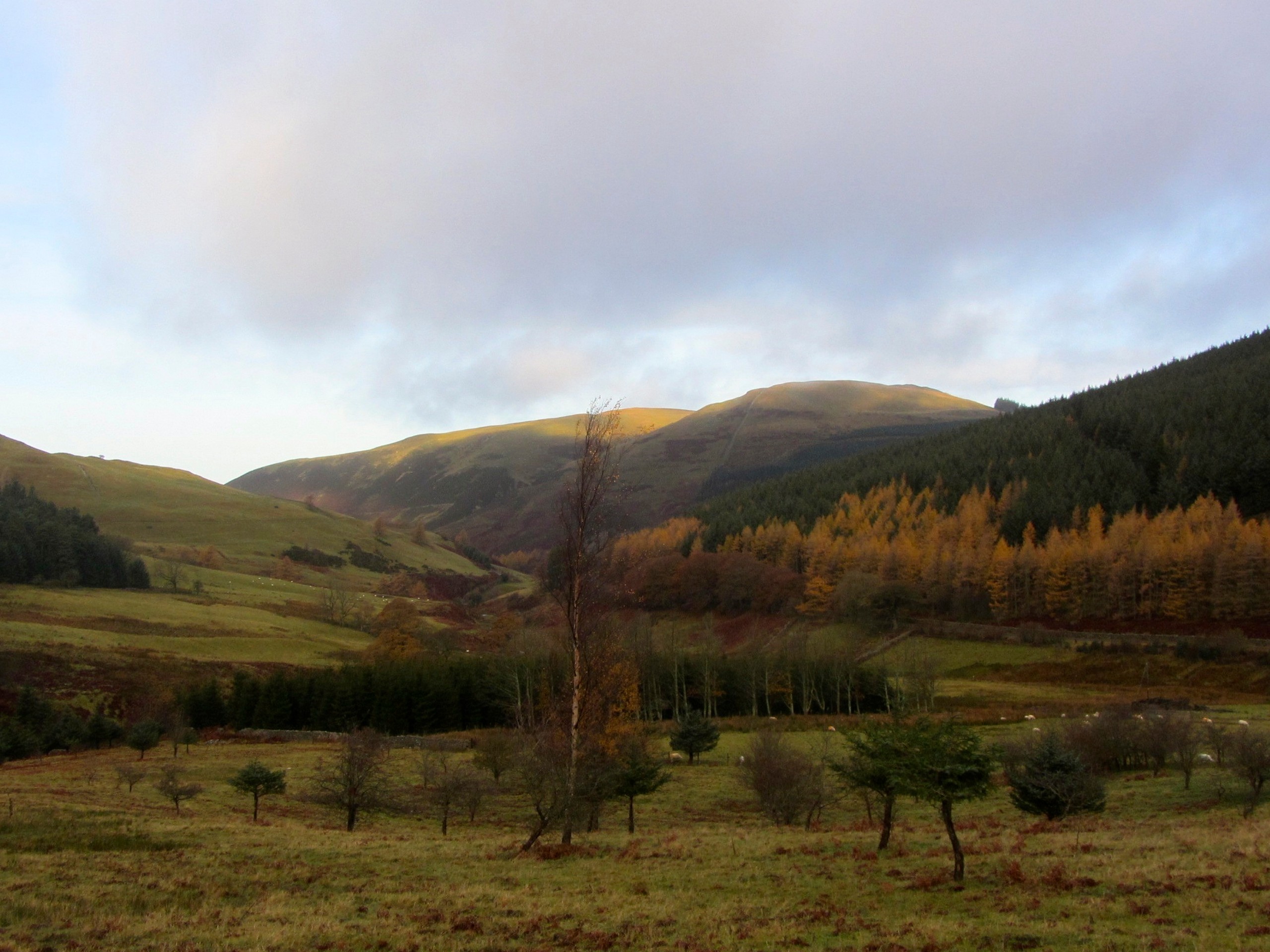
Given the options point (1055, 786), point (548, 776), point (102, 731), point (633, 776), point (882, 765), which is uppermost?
point (882, 765)

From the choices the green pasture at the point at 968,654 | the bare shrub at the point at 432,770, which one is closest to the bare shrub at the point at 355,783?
the bare shrub at the point at 432,770

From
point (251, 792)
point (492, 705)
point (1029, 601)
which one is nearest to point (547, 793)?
point (251, 792)

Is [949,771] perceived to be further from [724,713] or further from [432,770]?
[724,713]

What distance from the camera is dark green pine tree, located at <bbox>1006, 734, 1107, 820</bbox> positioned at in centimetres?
2784

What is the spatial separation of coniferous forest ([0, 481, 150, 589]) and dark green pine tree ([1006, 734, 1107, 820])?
14631cm

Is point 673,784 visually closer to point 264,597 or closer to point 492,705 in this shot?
point 492,705

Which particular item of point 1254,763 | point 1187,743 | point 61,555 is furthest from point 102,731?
point 61,555

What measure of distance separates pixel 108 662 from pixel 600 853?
83747 millimetres

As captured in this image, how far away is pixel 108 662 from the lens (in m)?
85.1

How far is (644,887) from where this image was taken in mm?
18375

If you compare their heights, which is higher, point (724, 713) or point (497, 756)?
point (497, 756)

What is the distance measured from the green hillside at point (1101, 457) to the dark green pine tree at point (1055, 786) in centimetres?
10489

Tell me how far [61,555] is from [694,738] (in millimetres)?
126308

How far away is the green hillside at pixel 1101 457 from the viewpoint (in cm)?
12431
